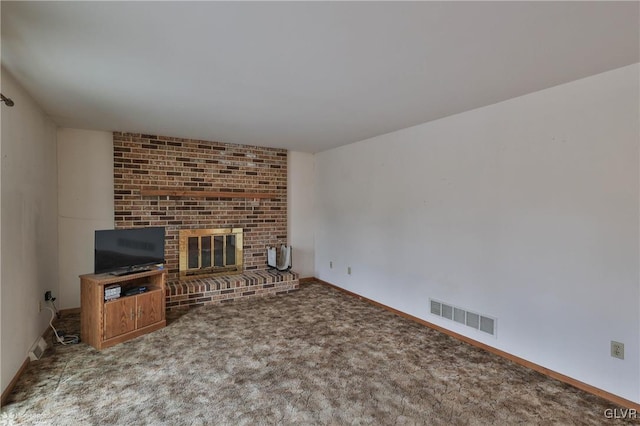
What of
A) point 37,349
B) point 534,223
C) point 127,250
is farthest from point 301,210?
point 37,349

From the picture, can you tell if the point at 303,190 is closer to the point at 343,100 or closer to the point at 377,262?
Answer: the point at 377,262

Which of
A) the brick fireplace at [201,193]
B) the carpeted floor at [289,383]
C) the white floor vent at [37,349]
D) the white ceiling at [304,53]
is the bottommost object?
the carpeted floor at [289,383]

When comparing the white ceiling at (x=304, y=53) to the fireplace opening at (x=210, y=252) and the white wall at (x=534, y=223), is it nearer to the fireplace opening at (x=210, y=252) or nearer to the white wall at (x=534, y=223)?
the white wall at (x=534, y=223)

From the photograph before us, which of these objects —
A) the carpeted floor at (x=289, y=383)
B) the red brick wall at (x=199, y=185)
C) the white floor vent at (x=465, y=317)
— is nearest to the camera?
the carpeted floor at (x=289, y=383)

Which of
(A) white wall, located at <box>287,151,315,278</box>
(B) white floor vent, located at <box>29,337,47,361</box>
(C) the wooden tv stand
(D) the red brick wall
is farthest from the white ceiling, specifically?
(A) white wall, located at <box>287,151,315,278</box>

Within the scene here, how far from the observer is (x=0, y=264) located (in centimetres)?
216

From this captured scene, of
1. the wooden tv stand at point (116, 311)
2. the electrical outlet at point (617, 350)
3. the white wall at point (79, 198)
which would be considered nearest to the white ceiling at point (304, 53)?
the white wall at point (79, 198)

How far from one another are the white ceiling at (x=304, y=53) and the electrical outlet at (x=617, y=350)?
190 centimetres

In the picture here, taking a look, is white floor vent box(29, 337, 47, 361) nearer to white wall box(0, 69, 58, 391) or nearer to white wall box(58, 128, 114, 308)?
white wall box(0, 69, 58, 391)

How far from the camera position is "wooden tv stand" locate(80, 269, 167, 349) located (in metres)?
2.95

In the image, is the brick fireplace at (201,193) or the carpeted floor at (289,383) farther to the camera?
the brick fireplace at (201,193)

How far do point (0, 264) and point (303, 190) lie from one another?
13.0 feet

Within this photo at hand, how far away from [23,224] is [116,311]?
3.55 ft

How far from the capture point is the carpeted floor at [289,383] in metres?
2.01
